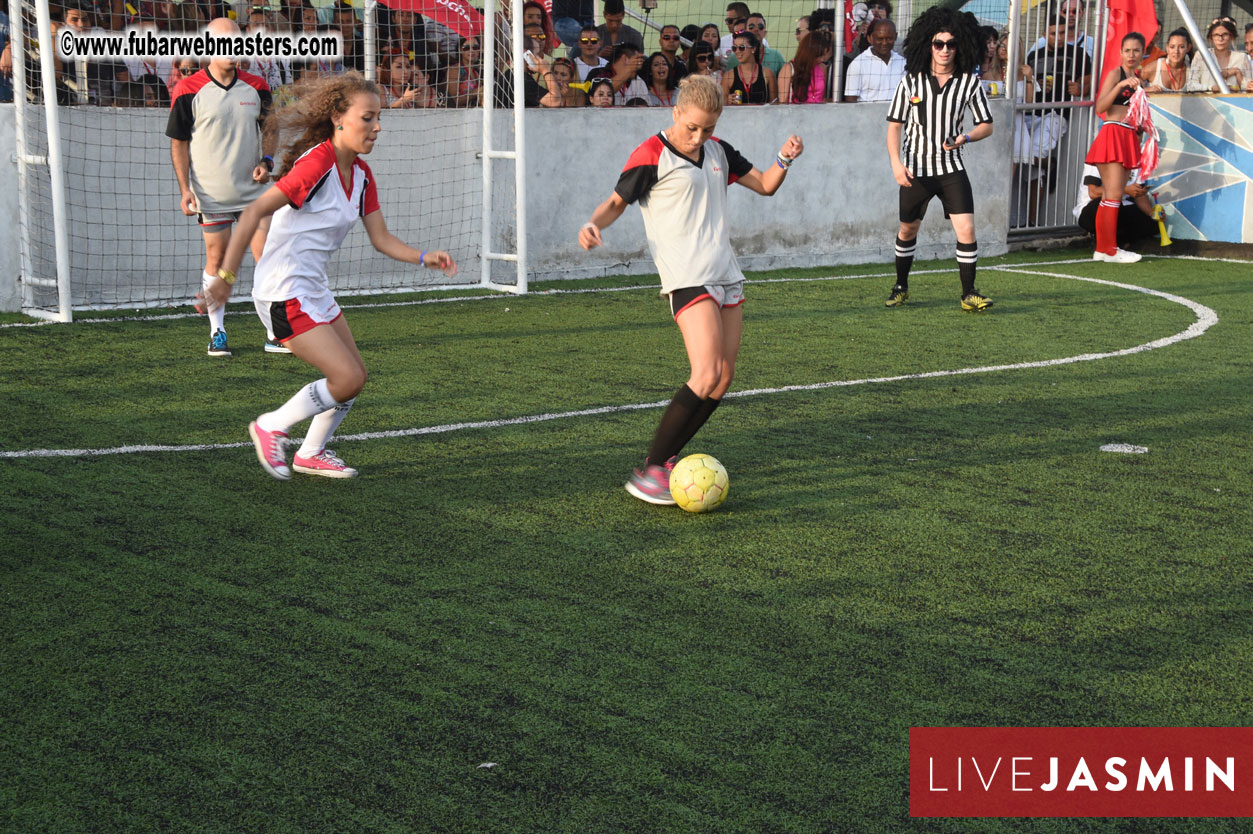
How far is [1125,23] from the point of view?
15.2 meters

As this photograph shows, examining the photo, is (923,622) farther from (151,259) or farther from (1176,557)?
(151,259)

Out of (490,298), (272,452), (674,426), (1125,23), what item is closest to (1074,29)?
(1125,23)

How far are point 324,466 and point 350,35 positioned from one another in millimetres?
7357

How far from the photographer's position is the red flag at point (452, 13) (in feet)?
41.8

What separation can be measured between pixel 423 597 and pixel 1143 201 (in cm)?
1215

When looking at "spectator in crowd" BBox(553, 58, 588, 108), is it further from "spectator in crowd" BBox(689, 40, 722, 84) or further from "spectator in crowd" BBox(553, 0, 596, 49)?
"spectator in crowd" BBox(553, 0, 596, 49)

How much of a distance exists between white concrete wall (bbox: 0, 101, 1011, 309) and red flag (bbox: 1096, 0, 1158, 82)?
164cm

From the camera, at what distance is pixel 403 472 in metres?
6.31

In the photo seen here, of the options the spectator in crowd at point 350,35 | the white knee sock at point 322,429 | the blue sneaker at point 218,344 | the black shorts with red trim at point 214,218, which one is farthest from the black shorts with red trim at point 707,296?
the spectator in crowd at point 350,35

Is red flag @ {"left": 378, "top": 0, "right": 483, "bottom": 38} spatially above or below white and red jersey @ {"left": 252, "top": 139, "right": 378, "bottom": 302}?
above

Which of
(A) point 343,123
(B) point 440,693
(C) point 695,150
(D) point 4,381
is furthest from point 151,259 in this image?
(B) point 440,693

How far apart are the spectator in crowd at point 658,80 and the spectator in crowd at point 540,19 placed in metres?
0.99

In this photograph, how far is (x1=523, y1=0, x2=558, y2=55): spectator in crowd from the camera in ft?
44.4

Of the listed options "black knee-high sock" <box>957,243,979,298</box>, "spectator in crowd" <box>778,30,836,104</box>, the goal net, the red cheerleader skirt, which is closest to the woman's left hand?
the goal net
